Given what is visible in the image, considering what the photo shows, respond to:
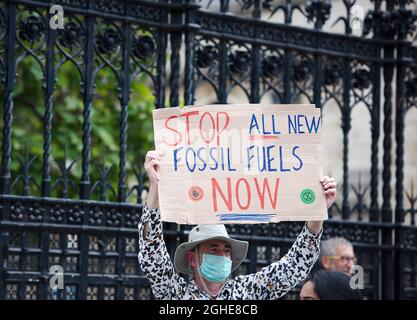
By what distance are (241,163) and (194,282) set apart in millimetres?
644

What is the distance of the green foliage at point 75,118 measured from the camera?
1617 cm

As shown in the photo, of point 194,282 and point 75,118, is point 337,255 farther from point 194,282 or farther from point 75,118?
point 75,118

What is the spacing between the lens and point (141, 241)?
6.68 m

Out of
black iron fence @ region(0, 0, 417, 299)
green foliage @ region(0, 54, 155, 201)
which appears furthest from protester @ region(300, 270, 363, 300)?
green foliage @ region(0, 54, 155, 201)

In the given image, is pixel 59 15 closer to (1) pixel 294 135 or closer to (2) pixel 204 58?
(2) pixel 204 58

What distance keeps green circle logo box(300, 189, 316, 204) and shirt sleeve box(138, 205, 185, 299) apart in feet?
2.37

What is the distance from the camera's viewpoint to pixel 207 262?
674cm

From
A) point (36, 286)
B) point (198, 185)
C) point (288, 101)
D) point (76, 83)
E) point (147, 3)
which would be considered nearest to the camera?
point (198, 185)

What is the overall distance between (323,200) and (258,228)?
13.0ft

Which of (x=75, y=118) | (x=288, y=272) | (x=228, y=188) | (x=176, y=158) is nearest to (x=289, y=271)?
(x=288, y=272)

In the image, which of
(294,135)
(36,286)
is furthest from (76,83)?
(294,135)

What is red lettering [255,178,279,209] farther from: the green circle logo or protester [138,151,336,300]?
protester [138,151,336,300]

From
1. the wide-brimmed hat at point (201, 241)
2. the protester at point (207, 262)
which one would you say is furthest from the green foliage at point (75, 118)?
the protester at point (207, 262)

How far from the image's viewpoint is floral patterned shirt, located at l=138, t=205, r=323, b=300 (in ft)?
21.9
